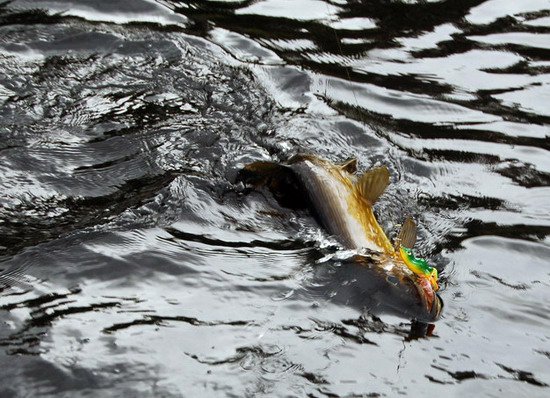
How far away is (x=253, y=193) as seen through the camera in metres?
6.12

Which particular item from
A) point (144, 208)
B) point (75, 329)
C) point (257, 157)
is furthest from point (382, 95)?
point (75, 329)

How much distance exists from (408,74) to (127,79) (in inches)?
99.0

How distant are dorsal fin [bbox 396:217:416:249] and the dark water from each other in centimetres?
31

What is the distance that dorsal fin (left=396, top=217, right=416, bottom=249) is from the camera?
5.24 m

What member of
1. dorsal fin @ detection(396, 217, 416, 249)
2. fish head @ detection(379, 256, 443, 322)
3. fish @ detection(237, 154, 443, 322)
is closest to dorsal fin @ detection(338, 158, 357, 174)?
fish @ detection(237, 154, 443, 322)

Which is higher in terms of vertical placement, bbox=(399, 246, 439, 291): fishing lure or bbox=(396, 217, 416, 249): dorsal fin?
bbox=(396, 217, 416, 249): dorsal fin

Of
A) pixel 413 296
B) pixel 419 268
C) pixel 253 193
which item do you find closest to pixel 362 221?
pixel 419 268

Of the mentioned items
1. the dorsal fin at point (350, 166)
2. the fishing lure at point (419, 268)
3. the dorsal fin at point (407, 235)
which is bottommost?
the fishing lure at point (419, 268)

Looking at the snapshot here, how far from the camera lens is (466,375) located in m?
4.55

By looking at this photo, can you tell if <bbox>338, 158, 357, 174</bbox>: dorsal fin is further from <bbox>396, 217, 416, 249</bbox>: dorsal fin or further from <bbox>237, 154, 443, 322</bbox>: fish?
<bbox>396, 217, 416, 249</bbox>: dorsal fin

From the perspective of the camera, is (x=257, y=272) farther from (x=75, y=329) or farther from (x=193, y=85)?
(x=193, y=85)

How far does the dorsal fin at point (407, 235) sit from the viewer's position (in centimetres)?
524

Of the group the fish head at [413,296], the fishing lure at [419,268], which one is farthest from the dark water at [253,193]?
the fishing lure at [419,268]

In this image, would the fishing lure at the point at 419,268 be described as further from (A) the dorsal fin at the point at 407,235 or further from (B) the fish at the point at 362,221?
(A) the dorsal fin at the point at 407,235
